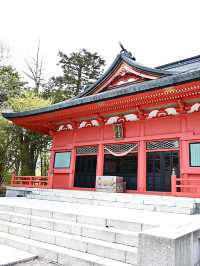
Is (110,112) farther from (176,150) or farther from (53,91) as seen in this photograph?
(53,91)

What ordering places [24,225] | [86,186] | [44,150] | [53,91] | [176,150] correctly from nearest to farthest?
[24,225], [176,150], [86,186], [44,150], [53,91]

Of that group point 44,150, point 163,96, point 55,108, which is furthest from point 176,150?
point 44,150

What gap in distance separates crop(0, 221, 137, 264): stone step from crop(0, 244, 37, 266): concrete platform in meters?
0.49

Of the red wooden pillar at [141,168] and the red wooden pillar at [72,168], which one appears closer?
the red wooden pillar at [141,168]

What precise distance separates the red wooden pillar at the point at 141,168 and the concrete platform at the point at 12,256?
6365 mm

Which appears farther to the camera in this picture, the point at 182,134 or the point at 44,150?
the point at 44,150

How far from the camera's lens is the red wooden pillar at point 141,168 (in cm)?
1067

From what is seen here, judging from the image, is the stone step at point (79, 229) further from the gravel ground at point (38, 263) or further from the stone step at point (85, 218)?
the gravel ground at point (38, 263)

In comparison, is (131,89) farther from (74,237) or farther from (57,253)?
(57,253)

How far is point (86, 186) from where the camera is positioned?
1275cm

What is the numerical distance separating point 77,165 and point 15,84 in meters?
12.5

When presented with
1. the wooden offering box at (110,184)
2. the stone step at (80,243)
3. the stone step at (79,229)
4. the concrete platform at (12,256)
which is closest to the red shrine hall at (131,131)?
the wooden offering box at (110,184)

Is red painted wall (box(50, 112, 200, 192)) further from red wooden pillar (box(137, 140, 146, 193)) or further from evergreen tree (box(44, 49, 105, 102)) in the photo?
evergreen tree (box(44, 49, 105, 102))

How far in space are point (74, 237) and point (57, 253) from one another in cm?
54
